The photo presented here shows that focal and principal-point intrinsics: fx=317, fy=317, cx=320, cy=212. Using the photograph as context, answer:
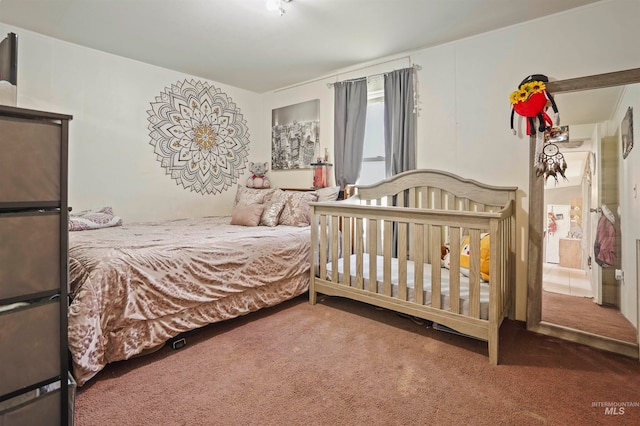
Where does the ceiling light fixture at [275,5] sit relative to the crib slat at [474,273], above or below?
above

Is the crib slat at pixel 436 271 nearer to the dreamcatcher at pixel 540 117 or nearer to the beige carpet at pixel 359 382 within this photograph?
the beige carpet at pixel 359 382

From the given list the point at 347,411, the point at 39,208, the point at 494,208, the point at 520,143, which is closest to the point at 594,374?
the point at 494,208

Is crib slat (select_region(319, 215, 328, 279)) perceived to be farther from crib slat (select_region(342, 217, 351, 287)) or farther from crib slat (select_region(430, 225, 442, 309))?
crib slat (select_region(430, 225, 442, 309))

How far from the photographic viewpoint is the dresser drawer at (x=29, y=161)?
981 millimetres

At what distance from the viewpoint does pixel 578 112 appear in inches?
85.3

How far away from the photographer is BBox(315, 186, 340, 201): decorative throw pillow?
10.6 ft

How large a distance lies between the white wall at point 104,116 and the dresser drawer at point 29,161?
7.39ft

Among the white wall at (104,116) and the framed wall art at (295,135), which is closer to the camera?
the white wall at (104,116)

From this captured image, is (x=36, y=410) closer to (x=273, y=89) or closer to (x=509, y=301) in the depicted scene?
(x=509, y=301)

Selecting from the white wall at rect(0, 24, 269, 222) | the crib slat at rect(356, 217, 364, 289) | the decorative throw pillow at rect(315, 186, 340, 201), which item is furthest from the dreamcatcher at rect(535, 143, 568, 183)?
the white wall at rect(0, 24, 269, 222)

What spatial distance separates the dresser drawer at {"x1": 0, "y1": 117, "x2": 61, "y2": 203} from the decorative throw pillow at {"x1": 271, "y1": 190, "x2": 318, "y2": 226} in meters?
2.13

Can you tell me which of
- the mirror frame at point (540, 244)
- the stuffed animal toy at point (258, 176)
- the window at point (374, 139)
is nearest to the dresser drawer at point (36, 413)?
the mirror frame at point (540, 244)

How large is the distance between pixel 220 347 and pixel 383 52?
284 centimetres

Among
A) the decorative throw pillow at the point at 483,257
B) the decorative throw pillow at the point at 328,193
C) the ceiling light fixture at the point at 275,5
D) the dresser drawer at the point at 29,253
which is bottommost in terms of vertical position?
the decorative throw pillow at the point at 483,257
